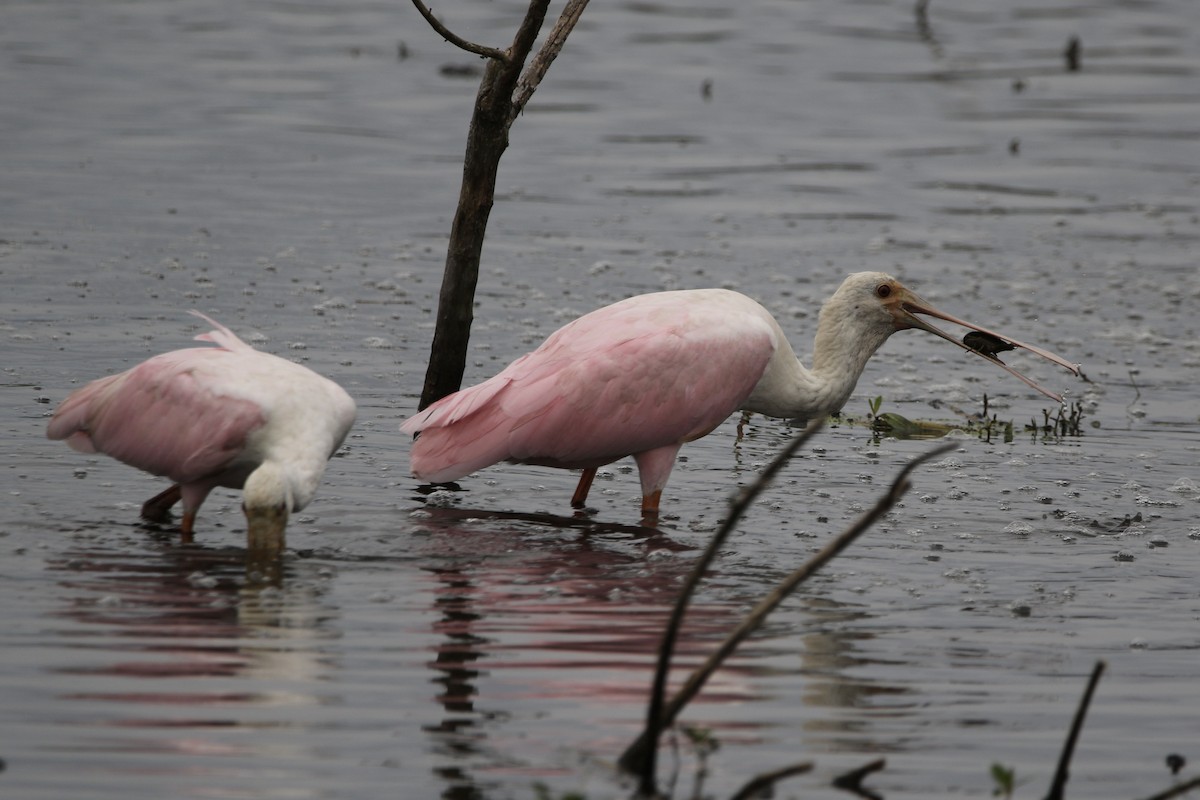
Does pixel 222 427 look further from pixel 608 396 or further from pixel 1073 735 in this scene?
pixel 1073 735

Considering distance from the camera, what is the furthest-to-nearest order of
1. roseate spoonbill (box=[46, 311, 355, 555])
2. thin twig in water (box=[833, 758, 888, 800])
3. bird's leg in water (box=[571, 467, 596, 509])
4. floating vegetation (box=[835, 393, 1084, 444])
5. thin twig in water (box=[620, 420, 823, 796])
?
floating vegetation (box=[835, 393, 1084, 444])
bird's leg in water (box=[571, 467, 596, 509])
roseate spoonbill (box=[46, 311, 355, 555])
thin twig in water (box=[833, 758, 888, 800])
thin twig in water (box=[620, 420, 823, 796])

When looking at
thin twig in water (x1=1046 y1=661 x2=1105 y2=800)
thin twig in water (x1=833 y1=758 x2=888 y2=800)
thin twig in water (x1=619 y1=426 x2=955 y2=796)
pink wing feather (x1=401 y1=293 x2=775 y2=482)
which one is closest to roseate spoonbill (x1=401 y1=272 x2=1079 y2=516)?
pink wing feather (x1=401 y1=293 x2=775 y2=482)

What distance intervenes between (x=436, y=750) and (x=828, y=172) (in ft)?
42.8

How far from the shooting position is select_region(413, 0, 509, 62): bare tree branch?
8.10 meters

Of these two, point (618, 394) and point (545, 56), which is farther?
point (545, 56)

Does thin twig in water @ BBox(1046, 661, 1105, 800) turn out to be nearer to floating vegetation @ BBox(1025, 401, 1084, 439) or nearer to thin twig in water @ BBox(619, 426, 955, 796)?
thin twig in water @ BBox(619, 426, 955, 796)

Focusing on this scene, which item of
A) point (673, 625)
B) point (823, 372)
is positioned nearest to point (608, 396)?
point (823, 372)

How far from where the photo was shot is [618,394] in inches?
328

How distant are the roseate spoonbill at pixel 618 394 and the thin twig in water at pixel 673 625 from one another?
142 inches

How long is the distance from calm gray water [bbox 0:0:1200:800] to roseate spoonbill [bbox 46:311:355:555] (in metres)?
0.29

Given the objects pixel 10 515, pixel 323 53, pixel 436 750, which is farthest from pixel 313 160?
pixel 436 750

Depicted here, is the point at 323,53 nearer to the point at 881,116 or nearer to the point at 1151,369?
the point at 881,116

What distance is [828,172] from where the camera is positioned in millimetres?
17703

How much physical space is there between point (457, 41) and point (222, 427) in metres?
2.03
